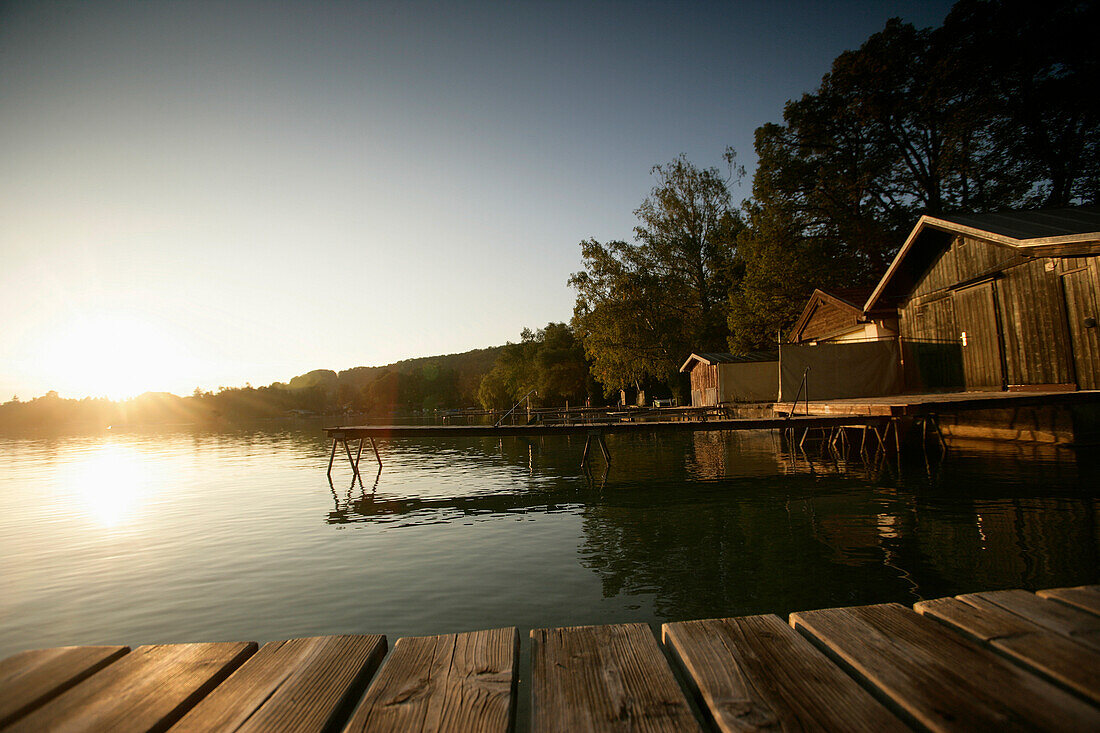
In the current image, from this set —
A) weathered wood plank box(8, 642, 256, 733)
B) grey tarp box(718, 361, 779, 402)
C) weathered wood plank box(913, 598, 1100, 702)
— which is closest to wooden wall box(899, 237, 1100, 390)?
grey tarp box(718, 361, 779, 402)

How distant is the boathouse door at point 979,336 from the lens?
1748 centimetres

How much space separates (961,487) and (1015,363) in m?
6.54

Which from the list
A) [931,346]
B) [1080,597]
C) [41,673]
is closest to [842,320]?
[931,346]

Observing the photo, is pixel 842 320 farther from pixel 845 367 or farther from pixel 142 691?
pixel 142 691

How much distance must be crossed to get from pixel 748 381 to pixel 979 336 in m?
15.8

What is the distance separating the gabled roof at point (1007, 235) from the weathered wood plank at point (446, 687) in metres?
16.0

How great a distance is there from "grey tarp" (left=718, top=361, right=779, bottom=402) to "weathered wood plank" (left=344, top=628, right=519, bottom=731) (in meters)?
33.3

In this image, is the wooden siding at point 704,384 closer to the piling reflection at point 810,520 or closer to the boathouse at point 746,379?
the boathouse at point 746,379

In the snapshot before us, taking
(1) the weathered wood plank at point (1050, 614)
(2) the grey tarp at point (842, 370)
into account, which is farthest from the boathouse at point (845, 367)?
(1) the weathered wood plank at point (1050, 614)

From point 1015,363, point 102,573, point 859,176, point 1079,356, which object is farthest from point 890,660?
point 859,176

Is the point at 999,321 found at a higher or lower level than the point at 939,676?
higher

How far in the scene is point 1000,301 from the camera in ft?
56.5

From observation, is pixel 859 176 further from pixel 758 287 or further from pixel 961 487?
pixel 961 487

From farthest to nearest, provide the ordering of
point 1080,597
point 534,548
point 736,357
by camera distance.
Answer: point 736,357 < point 534,548 < point 1080,597
